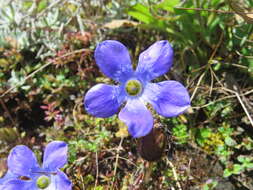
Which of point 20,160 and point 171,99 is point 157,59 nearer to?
point 171,99

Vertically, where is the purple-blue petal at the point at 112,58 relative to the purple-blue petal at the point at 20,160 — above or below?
above

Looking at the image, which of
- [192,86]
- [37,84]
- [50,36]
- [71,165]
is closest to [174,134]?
[192,86]

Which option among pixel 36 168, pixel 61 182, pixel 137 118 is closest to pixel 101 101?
pixel 137 118

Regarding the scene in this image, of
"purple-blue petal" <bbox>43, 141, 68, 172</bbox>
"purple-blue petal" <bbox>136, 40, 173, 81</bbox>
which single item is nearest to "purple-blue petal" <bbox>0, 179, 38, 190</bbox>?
"purple-blue petal" <bbox>43, 141, 68, 172</bbox>

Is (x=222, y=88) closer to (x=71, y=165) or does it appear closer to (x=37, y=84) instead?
(x=71, y=165)

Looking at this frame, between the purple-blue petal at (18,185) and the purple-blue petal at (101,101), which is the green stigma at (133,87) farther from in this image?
the purple-blue petal at (18,185)

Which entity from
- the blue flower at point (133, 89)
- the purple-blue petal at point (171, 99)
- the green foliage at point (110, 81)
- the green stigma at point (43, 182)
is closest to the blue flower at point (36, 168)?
the green stigma at point (43, 182)
